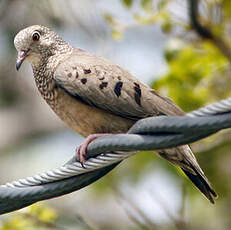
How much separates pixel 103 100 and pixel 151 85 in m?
1.09

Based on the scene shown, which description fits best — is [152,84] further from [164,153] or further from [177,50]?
[164,153]

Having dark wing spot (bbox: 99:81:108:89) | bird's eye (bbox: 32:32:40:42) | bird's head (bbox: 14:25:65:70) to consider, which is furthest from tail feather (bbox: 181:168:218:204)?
bird's eye (bbox: 32:32:40:42)

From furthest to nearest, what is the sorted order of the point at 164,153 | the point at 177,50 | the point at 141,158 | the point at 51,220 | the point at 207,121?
the point at 141,158 < the point at 177,50 < the point at 51,220 < the point at 164,153 < the point at 207,121

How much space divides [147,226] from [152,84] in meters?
1.31

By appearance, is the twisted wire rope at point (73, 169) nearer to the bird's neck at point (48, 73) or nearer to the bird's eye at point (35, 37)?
the bird's neck at point (48, 73)

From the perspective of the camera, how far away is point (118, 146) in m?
3.50

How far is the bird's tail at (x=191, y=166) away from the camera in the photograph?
459 centimetres

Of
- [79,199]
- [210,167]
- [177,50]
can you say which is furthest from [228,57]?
[79,199]

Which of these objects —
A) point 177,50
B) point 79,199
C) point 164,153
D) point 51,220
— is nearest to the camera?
point 164,153

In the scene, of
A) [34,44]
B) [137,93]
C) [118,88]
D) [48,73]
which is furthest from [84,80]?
[34,44]

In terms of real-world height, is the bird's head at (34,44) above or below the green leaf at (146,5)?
below

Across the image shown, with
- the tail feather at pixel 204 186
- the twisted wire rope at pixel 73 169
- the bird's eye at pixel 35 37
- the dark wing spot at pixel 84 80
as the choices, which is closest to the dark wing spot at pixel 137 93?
the dark wing spot at pixel 84 80

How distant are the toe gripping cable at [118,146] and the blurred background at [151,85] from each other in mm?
1105

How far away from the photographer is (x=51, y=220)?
18.0 ft
